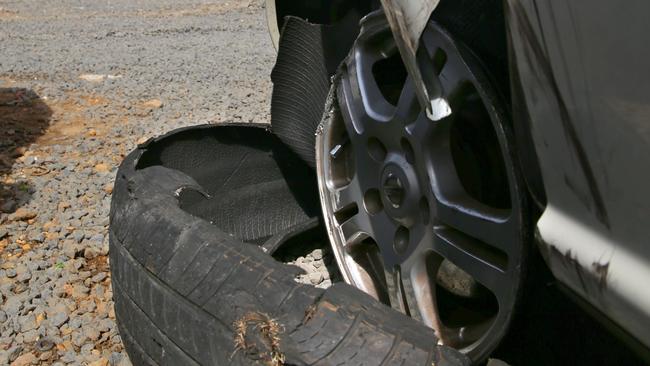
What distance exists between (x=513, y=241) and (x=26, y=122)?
400 cm

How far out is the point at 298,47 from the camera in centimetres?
275

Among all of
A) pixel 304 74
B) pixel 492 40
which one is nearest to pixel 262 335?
pixel 492 40

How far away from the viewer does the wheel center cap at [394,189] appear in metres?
2.02

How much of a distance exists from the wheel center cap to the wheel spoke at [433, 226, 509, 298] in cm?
17

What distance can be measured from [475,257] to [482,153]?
0.37m

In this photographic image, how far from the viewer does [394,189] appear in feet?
6.72

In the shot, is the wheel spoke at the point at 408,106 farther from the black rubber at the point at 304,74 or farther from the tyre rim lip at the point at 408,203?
the black rubber at the point at 304,74

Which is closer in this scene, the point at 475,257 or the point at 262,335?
the point at 262,335

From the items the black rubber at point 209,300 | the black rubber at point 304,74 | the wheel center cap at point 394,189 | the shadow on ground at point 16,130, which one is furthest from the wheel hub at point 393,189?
the shadow on ground at point 16,130

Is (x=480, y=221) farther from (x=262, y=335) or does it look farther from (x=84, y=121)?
(x=84, y=121)

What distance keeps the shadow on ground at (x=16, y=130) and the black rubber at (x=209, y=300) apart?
125 centimetres

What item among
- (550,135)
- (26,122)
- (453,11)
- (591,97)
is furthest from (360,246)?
(26,122)

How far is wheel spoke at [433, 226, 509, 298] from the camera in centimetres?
171

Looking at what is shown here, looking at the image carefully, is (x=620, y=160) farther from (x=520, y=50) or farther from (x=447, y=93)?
(x=447, y=93)
